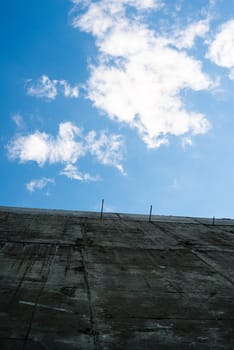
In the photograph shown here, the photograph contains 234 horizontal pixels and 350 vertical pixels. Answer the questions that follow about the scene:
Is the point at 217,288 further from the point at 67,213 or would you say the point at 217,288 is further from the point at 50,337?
the point at 67,213

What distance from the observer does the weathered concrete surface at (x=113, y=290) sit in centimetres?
373

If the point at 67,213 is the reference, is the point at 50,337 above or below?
below

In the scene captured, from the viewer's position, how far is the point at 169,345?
11.9 feet

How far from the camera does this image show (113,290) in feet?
16.4

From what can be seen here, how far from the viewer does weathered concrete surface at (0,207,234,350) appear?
12.2ft

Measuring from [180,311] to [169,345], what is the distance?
0.85 m

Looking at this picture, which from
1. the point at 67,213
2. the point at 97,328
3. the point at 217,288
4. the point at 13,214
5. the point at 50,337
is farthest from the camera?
the point at 67,213

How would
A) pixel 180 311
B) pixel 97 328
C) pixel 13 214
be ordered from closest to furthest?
pixel 97 328, pixel 180 311, pixel 13 214

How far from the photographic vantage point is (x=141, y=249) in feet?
24.6

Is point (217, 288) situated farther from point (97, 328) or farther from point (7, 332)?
point (7, 332)

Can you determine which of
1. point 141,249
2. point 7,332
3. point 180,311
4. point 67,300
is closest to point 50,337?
point 7,332

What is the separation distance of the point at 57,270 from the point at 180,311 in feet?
6.73

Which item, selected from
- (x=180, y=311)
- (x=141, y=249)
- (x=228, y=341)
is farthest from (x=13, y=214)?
(x=228, y=341)

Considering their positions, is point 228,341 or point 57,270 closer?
point 228,341
